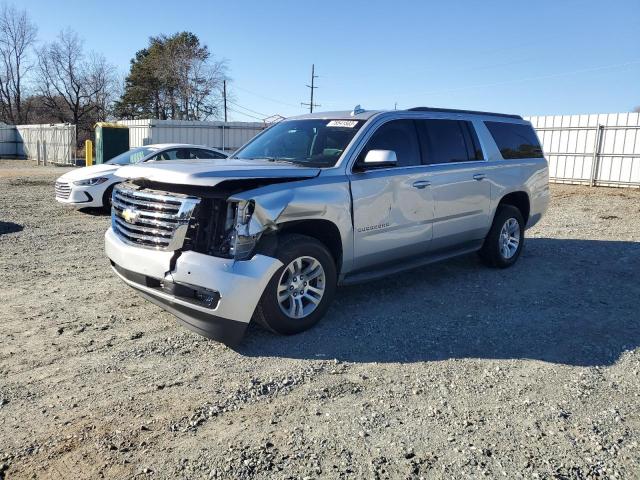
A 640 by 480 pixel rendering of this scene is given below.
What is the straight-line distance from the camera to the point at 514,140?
7.38 metres

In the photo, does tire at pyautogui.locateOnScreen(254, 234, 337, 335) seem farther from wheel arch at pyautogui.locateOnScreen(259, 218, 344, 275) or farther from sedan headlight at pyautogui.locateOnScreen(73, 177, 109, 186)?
sedan headlight at pyautogui.locateOnScreen(73, 177, 109, 186)

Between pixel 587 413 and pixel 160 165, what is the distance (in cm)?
381

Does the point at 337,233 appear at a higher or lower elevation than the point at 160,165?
lower

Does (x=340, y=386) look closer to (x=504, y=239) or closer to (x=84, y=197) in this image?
(x=504, y=239)

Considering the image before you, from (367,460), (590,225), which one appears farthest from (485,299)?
(590,225)

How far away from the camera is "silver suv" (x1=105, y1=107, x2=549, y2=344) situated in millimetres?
4125

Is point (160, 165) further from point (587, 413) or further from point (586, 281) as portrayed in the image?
point (586, 281)

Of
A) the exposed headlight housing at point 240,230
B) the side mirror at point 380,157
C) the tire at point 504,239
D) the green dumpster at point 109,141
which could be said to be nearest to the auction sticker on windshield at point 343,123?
the side mirror at point 380,157

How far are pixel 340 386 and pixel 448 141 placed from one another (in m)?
3.56

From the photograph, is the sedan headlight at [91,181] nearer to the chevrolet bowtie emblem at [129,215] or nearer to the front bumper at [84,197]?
the front bumper at [84,197]

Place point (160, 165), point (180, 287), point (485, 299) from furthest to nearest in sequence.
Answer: point (485, 299), point (160, 165), point (180, 287)

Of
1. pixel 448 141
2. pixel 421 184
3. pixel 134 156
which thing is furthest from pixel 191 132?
pixel 421 184

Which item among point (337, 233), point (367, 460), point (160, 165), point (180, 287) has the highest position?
point (160, 165)

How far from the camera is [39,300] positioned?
541 centimetres
